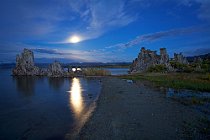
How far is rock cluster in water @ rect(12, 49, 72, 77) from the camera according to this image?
148000 mm

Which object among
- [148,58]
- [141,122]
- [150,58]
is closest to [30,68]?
[148,58]

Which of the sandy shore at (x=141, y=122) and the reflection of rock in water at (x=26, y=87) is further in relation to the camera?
the reflection of rock in water at (x=26, y=87)

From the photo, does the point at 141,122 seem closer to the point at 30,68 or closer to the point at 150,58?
the point at 150,58

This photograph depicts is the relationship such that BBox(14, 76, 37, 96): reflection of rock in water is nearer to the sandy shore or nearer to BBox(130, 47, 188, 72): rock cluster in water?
the sandy shore

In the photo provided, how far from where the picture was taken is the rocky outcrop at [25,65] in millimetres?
167000

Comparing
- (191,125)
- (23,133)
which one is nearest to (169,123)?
(191,125)

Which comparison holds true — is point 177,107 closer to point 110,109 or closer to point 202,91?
point 110,109

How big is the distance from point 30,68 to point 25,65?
476 cm

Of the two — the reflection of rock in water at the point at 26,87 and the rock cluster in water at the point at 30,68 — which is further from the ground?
the rock cluster in water at the point at 30,68

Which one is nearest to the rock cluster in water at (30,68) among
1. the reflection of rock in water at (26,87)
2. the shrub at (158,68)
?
the reflection of rock in water at (26,87)

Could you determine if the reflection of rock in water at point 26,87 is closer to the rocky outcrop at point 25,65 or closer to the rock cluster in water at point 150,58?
the rocky outcrop at point 25,65

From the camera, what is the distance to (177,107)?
34.5 meters

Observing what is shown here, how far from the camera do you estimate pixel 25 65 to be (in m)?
172

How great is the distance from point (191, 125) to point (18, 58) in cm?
16960
